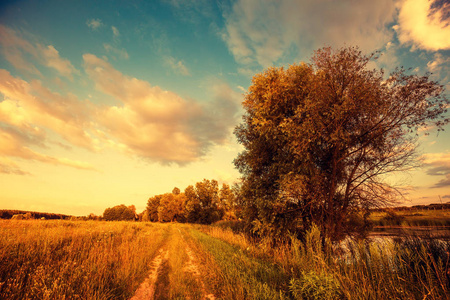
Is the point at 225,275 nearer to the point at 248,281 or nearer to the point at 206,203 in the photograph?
the point at 248,281

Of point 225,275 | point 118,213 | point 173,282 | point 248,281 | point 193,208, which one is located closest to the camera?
point 248,281

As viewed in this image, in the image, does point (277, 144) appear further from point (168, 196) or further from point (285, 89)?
point (168, 196)

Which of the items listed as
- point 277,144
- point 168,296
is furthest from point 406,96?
point 168,296

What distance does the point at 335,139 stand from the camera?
9.05m

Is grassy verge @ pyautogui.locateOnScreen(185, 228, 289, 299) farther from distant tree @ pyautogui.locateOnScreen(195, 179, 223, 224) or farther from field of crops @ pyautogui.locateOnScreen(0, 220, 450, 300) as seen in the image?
distant tree @ pyautogui.locateOnScreen(195, 179, 223, 224)

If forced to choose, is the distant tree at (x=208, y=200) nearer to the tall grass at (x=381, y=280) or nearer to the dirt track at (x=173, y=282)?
the dirt track at (x=173, y=282)

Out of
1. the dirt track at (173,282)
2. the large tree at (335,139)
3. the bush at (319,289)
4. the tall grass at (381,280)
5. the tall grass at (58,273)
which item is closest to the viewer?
the tall grass at (381,280)

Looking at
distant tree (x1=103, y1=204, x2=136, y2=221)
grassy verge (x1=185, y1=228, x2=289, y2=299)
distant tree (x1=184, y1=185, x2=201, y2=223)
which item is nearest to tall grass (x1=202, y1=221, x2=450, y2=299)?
grassy verge (x1=185, y1=228, x2=289, y2=299)

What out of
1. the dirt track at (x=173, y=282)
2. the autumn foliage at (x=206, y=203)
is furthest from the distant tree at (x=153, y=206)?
the dirt track at (x=173, y=282)

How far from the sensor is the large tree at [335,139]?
9.23 meters

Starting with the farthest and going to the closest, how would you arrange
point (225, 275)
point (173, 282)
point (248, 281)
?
1. point (173, 282)
2. point (225, 275)
3. point (248, 281)

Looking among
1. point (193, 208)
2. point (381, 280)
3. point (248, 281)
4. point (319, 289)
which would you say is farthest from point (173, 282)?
point (193, 208)

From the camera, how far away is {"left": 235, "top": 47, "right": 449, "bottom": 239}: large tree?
9.23 m

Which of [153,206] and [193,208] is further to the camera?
[153,206]
